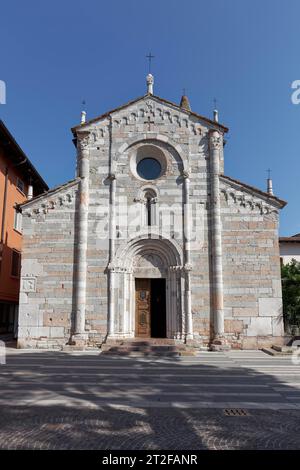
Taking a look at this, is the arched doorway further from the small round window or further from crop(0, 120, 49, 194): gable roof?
crop(0, 120, 49, 194): gable roof

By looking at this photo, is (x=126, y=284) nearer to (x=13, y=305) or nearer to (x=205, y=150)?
(x=205, y=150)

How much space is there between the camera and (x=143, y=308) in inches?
708

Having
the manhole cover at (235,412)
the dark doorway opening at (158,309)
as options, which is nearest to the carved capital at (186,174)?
the dark doorway opening at (158,309)

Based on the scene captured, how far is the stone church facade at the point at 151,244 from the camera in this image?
16.8 meters

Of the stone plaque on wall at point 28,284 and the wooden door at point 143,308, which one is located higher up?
the stone plaque on wall at point 28,284

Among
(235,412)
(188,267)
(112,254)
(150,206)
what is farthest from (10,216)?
(235,412)

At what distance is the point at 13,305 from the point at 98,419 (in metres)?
20.7

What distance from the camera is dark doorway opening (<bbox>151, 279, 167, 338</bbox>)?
18031mm

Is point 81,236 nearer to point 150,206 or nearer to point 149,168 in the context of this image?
point 150,206

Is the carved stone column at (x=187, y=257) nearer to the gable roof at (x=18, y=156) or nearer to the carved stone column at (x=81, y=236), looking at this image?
the carved stone column at (x=81, y=236)

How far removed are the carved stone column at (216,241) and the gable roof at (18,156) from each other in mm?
10998

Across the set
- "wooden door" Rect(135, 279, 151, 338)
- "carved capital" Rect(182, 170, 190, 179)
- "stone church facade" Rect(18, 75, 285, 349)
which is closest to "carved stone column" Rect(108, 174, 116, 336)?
"stone church facade" Rect(18, 75, 285, 349)

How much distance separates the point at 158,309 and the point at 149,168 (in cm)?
703
